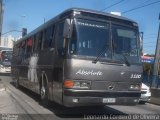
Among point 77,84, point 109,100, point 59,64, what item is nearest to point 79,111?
point 109,100

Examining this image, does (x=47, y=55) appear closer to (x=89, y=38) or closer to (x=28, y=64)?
(x=89, y=38)

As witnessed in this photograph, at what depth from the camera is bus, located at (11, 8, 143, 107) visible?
10.8m

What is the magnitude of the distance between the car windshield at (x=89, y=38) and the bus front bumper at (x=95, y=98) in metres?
1.11

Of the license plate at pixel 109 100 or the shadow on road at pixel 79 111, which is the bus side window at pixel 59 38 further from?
the shadow on road at pixel 79 111

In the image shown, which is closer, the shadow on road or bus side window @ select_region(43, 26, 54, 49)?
the shadow on road

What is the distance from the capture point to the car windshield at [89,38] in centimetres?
1088

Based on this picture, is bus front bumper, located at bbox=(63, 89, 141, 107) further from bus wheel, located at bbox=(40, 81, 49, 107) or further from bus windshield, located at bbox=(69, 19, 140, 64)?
bus wheel, located at bbox=(40, 81, 49, 107)

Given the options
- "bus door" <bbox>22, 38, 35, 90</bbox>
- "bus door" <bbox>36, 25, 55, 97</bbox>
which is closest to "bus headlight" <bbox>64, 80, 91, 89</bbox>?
"bus door" <bbox>36, 25, 55, 97</bbox>

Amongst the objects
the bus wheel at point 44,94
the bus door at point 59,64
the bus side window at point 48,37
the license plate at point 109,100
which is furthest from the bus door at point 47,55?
the license plate at point 109,100

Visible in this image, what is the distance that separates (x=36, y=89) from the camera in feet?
50.0

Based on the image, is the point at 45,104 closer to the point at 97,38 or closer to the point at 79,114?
the point at 79,114

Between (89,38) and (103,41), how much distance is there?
474 millimetres

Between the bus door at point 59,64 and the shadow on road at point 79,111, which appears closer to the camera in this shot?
the bus door at point 59,64

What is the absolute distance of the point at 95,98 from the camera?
36.0ft
